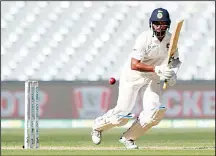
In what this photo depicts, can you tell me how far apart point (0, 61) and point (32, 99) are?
12648mm

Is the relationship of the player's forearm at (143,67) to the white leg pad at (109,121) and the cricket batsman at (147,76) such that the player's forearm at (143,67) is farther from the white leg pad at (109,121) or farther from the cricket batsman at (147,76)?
the white leg pad at (109,121)

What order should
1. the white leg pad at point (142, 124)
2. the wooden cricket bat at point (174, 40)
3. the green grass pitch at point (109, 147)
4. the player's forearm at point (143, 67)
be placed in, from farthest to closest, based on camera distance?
the white leg pad at point (142, 124) → the player's forearm at point (143, 67) → the wooden cricket bat at point (174, 40) → the green grass pitch at point (109, 147)

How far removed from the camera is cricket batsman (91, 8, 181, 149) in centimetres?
817

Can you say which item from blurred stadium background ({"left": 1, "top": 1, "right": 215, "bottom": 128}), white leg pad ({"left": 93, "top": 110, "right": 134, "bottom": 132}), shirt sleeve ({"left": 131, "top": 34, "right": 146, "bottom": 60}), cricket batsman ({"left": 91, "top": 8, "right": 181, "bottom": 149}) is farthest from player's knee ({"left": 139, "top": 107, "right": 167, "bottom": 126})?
blurred stadium background ({"left": 1, "top": 1, "right": 215, "bottom": 128})

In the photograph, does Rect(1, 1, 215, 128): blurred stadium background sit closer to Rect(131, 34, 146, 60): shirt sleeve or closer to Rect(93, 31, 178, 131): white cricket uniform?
Rect(93, 31, 178, 131): white cricket uniform

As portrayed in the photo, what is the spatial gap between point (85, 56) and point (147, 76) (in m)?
12.7

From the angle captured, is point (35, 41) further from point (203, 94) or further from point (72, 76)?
point (203, 94)

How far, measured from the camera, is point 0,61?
67.9ft

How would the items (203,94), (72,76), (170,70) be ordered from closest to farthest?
1. (170,70)
2. (203,94)
3. (72,76)

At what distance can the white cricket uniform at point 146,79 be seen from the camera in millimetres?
→ 8258

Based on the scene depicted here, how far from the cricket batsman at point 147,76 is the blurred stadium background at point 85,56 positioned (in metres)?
9.68

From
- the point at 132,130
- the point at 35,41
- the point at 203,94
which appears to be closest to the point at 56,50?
Result: the point at 35,41

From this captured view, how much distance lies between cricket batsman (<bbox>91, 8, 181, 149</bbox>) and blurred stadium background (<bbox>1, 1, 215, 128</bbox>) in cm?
968

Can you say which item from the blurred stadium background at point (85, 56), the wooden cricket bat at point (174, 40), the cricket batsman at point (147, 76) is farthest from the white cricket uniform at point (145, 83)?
the blurred stadium background at point (85, 56)
